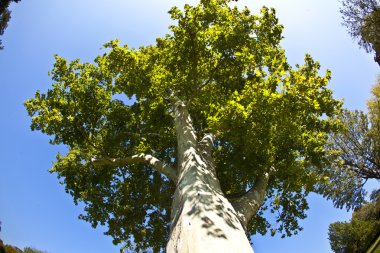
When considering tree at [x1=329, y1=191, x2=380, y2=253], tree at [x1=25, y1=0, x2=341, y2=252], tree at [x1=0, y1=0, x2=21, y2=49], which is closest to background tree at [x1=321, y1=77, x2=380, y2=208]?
tree at [x1=329, y1=191, x2=380, y2=253]

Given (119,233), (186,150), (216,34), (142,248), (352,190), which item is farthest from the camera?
(352,190)

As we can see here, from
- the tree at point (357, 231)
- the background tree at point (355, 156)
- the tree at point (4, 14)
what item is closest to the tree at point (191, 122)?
the tree at point (4, 14)

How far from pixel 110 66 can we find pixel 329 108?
8.12m

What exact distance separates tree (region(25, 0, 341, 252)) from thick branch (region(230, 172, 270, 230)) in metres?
0.04

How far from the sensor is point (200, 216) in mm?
5020

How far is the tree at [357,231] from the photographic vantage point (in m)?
18.5

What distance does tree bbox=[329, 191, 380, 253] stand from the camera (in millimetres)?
18516

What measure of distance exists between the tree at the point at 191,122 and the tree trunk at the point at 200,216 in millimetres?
74

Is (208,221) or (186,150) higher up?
(186,150)

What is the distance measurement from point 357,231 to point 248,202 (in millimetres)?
15820

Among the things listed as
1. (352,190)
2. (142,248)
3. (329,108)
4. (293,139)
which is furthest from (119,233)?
(352,190)

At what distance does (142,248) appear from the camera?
13.2 metres

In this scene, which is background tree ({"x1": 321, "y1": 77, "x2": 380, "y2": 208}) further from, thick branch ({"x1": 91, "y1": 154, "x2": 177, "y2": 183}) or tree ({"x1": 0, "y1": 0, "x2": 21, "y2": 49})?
tree ({"x1": 0, "y1": 0, "x2": 21, "y2": 49})

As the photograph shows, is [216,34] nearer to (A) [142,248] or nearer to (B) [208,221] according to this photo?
(B) [208,221]
